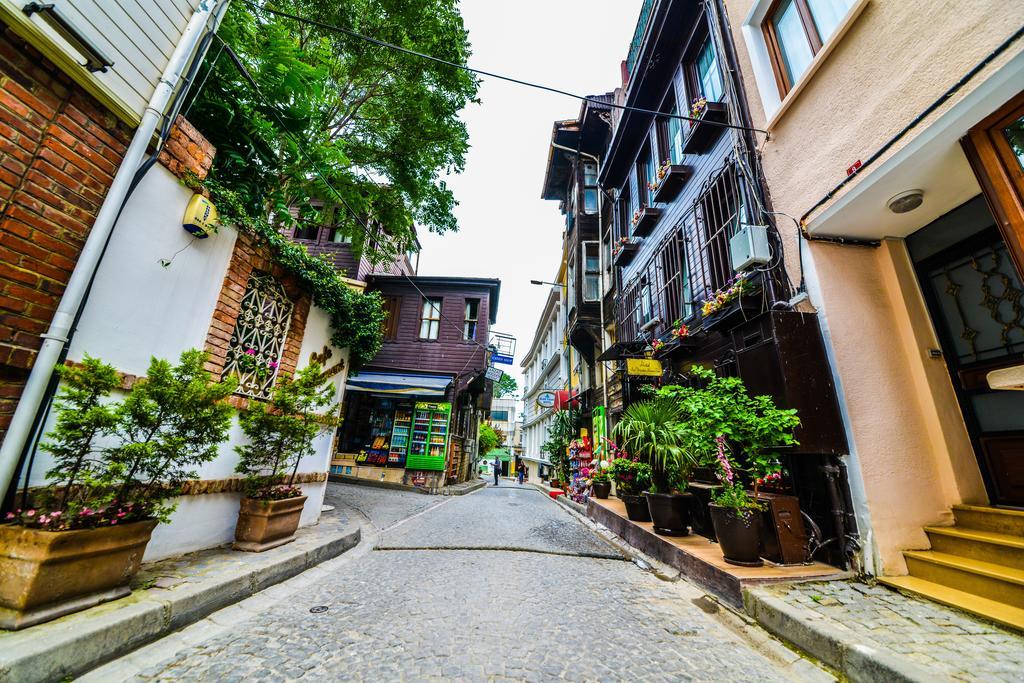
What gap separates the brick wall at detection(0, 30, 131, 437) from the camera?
227cm

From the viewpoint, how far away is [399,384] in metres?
11.7

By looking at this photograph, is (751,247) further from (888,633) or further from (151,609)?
(151,609)

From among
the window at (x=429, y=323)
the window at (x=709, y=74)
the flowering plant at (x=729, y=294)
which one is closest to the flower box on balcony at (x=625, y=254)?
the window at (x=709, y=74)

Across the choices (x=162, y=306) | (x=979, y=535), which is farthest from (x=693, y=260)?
(x=162, y=306)

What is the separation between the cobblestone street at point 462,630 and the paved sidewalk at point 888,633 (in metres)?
0.29

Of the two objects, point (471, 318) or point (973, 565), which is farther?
point (471, 318)

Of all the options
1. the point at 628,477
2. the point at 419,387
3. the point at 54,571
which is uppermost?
the point at 419,387

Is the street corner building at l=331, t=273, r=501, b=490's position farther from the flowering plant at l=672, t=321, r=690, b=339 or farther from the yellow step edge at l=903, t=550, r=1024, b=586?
the yellow step edge at l=903, t=550, r=1024, b=586

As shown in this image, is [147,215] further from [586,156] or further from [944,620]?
[586,156]

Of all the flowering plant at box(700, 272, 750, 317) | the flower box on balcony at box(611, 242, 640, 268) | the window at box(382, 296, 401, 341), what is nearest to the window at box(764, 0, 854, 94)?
the flowering plant at box(700, 272, 750, 317)

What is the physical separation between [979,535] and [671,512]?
2.47 meters

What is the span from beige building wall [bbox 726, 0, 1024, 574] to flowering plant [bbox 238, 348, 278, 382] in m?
6.10

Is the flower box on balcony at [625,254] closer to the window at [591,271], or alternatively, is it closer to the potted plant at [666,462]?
the window at [591,271]

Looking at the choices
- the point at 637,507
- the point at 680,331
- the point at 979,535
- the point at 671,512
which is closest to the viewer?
the point at 979,535
